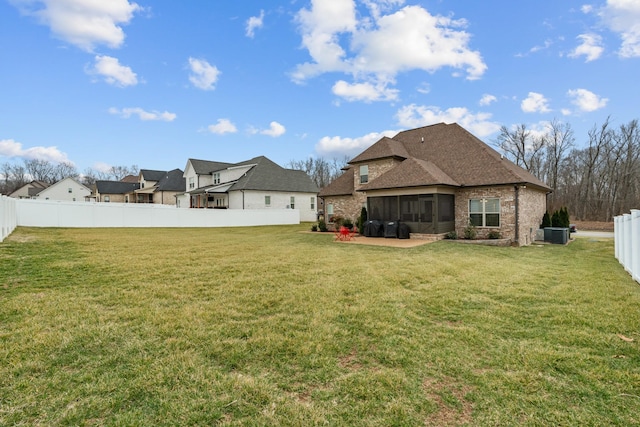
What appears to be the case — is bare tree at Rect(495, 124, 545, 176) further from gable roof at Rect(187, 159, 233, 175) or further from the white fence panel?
gable roof at Rect(187, 159, 233, 175)

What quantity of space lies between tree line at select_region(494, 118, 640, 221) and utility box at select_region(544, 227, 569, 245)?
20235 millimetres

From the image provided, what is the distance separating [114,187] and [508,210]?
54368 mm

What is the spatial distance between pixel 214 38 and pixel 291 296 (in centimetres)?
1564

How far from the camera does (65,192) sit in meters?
51.1

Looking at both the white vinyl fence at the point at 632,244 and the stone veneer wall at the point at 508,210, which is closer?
the white vinyl fence at the point at 632,244

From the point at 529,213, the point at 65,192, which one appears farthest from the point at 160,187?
the point at 529,213

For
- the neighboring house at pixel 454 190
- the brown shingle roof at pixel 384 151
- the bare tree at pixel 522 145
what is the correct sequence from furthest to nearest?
the bare tree at pixel 522 145 → the brown shingle roof at pixel 384 151 → the neighboring house at pixel 454 190

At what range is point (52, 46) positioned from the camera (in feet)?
44.6

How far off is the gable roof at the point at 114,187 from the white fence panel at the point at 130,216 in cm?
2986

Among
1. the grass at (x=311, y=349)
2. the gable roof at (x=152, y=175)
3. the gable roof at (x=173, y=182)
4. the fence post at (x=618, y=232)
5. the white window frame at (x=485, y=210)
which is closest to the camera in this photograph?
the grass at (x=311, y=349)

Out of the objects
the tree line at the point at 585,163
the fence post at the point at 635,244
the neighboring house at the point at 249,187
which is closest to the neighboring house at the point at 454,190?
the fence post at the point at 635,244

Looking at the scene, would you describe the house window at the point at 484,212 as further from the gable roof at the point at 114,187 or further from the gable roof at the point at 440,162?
the gable roof at the point at 114,187

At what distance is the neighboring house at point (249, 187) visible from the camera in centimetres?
3125

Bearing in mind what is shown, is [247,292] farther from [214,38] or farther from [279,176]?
[279,176]
